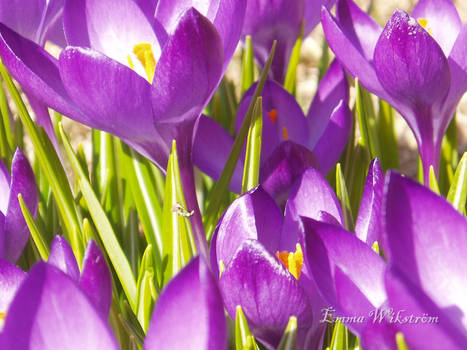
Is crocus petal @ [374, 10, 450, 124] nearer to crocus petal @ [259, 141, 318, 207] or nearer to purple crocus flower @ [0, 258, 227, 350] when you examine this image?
crocus petal @ [259, 141, 318, 207]

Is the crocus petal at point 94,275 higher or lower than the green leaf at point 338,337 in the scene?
higher

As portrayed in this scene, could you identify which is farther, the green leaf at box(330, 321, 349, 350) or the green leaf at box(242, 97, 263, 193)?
the green leaf at box(242, 97, 263, 193)

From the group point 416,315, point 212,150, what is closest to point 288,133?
point 212,150

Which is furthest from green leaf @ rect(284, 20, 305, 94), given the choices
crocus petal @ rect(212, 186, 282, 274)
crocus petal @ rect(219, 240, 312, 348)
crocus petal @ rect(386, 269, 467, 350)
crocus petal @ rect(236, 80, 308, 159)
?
crocus petal @ rect(386, 269, 467, 350)

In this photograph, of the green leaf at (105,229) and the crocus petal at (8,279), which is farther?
the green leaf at (105,229)

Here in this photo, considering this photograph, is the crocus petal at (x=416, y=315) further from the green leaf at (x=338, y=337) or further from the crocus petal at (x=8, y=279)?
the crocus petal at (x=8, y=279)

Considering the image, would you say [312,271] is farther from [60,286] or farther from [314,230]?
[60,286]

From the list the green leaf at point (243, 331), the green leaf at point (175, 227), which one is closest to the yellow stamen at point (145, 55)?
the green leaf at point (175, 227)
